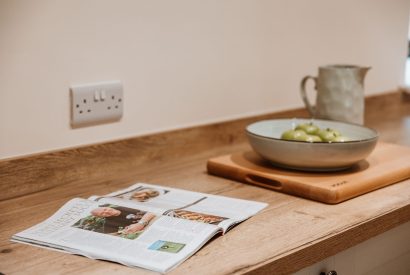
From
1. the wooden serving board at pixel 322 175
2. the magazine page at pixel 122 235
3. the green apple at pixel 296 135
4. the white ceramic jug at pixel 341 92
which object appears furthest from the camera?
the white ceramic jug at pixel 341 92

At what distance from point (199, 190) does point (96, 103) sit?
0.30 m

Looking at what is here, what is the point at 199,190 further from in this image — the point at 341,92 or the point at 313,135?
the point at 341,92

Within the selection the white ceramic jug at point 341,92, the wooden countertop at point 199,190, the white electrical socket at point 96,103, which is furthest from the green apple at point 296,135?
the white electrical socket at point 96,103

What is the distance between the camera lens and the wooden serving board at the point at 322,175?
1.32 m

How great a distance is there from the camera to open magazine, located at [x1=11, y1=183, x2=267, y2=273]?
3.33 feet

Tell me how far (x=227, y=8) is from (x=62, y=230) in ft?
2.68

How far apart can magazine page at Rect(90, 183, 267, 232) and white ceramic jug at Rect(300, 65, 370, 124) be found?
0.49m

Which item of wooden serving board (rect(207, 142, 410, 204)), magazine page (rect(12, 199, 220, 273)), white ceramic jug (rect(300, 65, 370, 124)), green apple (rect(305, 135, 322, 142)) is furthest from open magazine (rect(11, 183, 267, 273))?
white ceramic jug (rect(300, 65, 370, 124))

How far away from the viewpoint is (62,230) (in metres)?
1.11

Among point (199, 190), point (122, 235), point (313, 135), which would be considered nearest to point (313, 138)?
point (313, 135)

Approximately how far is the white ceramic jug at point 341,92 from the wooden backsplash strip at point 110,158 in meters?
0.22

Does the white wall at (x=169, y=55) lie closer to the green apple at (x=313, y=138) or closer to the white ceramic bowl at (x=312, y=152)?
the white ceramic bowl at (x=312, y=152)

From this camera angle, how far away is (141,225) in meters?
1.12

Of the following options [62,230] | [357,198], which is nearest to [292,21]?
[357,198]
